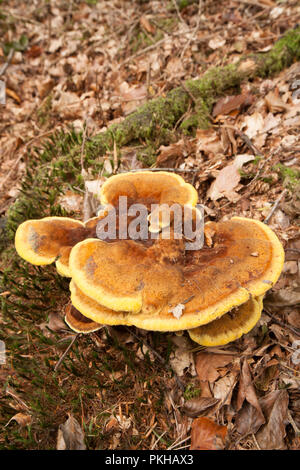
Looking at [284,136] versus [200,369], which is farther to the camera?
[284,136]

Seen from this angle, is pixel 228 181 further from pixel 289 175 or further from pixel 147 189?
pixel 147 189

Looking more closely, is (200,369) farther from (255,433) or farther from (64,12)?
(64,12)

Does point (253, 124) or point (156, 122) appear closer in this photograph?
point (253, 124)

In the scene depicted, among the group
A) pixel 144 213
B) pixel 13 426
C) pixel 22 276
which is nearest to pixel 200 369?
pixel 144 213

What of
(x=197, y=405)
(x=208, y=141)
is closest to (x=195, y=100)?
(x=208, y=141)

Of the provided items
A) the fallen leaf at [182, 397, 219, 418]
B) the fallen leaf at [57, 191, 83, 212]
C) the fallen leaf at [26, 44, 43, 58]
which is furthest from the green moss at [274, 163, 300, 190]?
the fallen leaf at [26, 44, 43, 58]

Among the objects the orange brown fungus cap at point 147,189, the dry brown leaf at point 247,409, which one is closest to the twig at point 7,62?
the orange brown fungus cap at point 147,189

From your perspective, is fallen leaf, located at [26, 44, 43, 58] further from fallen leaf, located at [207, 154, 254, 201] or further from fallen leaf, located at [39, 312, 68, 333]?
fallen leaf, located at [39, 312, 68, 333]
